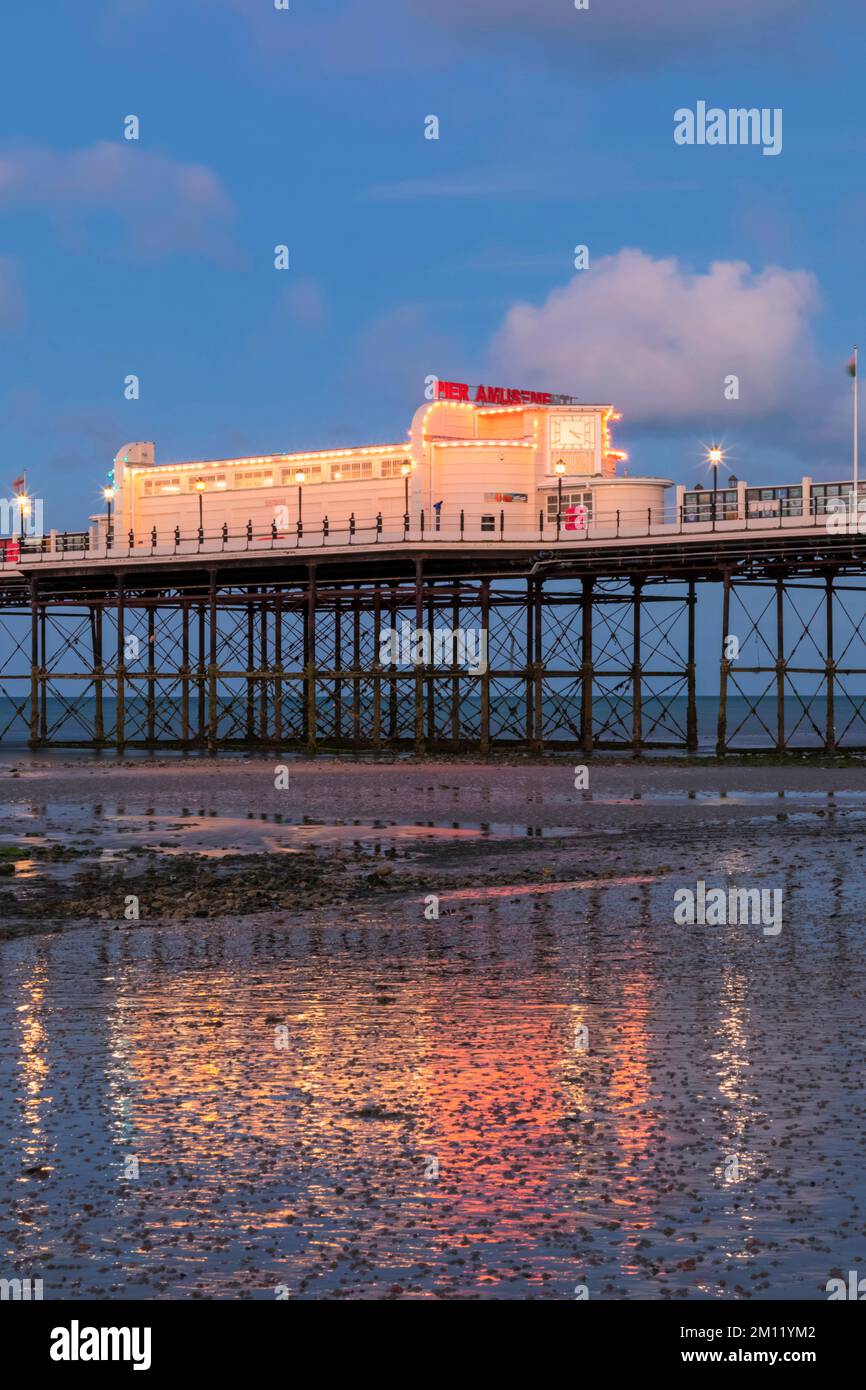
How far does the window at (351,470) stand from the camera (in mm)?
62281

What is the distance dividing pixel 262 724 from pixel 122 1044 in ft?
208

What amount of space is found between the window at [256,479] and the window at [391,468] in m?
5.13

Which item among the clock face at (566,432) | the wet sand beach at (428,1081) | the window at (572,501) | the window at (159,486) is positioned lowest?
the wet sand beach at (428,1081)

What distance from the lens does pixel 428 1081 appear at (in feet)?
40.0

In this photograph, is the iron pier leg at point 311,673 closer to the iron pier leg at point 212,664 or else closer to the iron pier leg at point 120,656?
the iron pier leg at point 212,664

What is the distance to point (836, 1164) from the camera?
32.8 feet

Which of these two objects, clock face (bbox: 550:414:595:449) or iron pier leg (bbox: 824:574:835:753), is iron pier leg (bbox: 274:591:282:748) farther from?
iron pier leg (bbox: 824:574:835:753)

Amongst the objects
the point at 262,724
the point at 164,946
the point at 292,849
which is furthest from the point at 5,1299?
the point at 262,724

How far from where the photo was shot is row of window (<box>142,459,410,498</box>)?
6191cm

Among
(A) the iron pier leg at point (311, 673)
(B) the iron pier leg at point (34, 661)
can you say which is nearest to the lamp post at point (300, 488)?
(A) the iron pier leg at point (311, 673)

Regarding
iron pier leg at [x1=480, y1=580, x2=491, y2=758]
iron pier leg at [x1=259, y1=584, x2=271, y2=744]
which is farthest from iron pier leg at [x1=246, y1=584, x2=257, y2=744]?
iron pier leg at [x1=480, y1=580, x2=491, y2=758]

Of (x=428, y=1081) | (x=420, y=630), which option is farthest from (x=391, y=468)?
(x=428, y=1081)

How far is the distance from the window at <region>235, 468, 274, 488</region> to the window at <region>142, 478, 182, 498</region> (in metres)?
3.28
